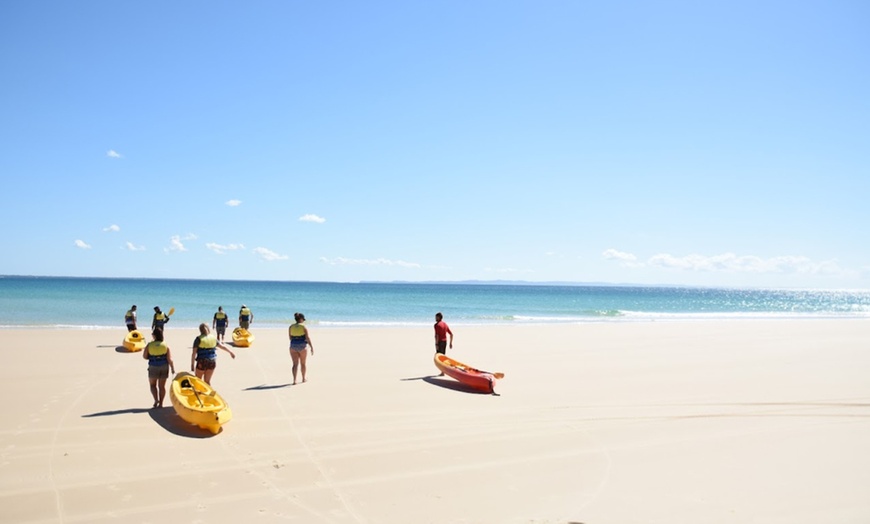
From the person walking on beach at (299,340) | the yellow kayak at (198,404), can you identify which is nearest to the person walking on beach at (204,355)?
the yellow kayak at (198,404)

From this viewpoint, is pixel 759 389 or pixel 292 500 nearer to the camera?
pixel 292 500

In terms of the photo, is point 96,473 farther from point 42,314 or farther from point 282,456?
point 42,314

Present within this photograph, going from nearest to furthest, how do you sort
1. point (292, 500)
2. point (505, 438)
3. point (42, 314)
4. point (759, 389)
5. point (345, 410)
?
point (292, 500) → point (505, 438) → point (345, 410) → point (759, 389) → point (42, 314)

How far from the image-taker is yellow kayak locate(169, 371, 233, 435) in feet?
25.9

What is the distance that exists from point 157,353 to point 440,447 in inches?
202

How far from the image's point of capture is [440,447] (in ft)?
25.0

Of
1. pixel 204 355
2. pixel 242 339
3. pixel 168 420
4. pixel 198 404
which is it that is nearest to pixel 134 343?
pixel 242 339

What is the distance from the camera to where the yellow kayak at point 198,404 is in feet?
25.9

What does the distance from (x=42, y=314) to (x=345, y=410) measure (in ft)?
111

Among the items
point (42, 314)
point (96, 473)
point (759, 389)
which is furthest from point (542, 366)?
point (42, 314)

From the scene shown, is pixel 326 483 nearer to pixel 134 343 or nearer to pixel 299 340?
pixel 299 340

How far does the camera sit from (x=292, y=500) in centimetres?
577

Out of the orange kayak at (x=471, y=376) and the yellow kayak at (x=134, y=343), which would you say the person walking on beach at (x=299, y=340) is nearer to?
the orange kayak at (x=471, y=376)

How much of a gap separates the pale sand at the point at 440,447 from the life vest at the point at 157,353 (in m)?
0.85
